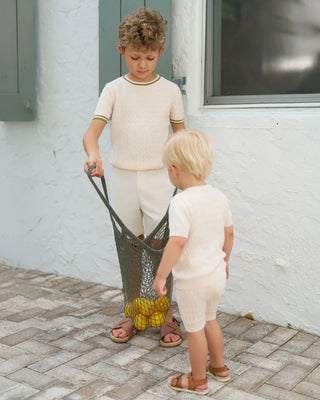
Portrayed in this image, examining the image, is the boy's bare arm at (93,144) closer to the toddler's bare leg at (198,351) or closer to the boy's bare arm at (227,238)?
the boy's bare arm at (227,238)

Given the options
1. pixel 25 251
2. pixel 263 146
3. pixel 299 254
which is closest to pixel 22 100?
pixel 25 251

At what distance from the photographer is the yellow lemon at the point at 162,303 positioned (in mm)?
3268

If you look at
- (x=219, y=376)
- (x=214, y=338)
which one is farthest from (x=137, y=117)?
(x=219, y=376)

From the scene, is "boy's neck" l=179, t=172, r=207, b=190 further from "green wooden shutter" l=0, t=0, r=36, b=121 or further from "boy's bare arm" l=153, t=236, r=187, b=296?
"green wooden shutter" l=0, t=0, r=36, b=121

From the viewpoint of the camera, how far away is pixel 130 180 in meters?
3.29

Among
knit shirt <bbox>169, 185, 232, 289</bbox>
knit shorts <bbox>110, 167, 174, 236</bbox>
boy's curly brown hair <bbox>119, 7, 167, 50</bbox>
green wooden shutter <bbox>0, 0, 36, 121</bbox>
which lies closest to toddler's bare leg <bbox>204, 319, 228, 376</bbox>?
knit shirt <bbox>169, 185, 232, 289</bbox>

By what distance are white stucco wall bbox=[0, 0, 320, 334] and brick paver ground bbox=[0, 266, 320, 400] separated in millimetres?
317

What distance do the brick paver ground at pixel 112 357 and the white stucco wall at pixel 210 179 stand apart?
317 mm

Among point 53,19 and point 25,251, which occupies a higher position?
point 53,19

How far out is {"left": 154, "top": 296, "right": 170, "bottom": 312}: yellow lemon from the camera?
3.27 metres

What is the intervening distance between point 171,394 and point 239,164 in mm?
1488

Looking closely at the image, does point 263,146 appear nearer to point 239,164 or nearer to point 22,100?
point 239,164

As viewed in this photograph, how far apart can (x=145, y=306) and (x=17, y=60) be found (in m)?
2.29

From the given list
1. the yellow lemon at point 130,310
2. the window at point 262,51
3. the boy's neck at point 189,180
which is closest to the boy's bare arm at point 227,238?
the boy's neck at point 189,180
